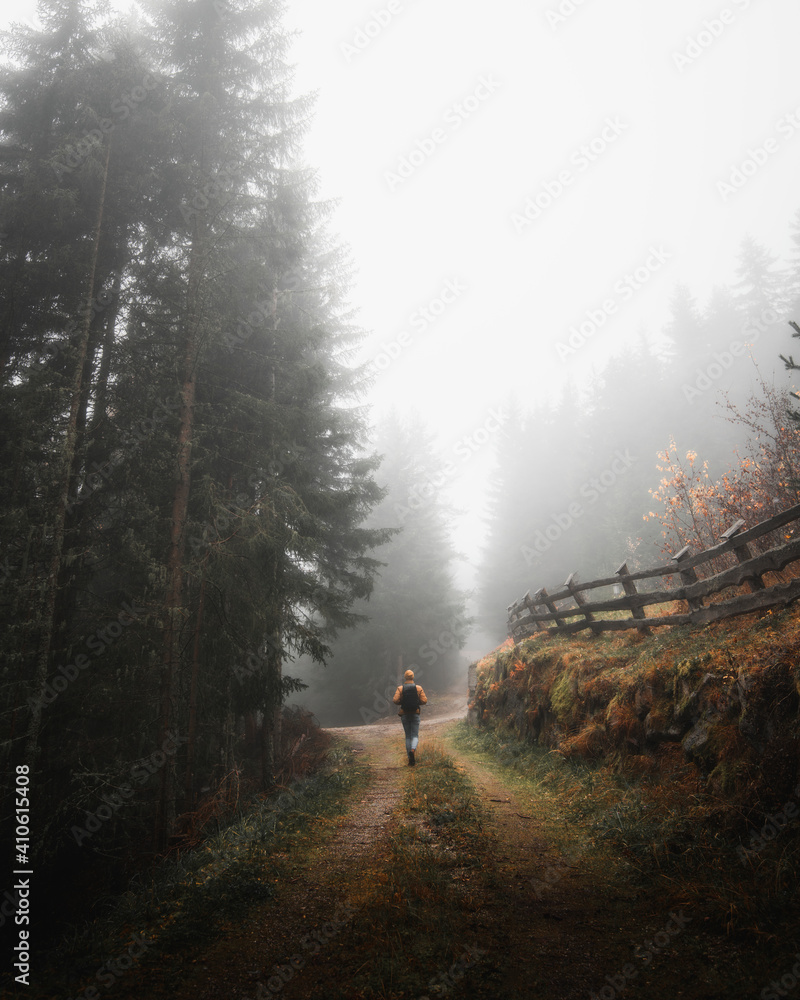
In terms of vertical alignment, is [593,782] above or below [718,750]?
below

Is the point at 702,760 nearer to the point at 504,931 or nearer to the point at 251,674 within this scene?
the point at 504,931

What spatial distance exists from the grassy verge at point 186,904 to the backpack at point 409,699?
3.20 m

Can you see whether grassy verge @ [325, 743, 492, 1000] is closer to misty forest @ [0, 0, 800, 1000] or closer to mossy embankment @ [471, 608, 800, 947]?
misty forest @ [0, 0, 800, 1000]

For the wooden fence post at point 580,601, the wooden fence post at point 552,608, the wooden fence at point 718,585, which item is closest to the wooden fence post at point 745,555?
the wooden fence at point 718,585

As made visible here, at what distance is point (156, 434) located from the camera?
30.1 feet

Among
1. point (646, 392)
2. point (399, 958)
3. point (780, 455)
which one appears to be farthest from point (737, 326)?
point (399, 958)

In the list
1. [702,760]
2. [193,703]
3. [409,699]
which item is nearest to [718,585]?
[702,760]

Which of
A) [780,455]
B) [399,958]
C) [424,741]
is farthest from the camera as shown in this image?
[424,741]

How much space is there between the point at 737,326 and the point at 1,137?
41862 millimetres

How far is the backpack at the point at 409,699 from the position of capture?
1066 centimetres

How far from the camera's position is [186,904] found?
4.68m

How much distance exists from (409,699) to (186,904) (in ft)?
21.3

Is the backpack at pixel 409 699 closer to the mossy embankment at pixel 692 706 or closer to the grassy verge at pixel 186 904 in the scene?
the mossy embankment at pixel 692 706

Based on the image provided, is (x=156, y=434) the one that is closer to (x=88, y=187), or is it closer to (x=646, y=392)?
(x=88, y=187)
